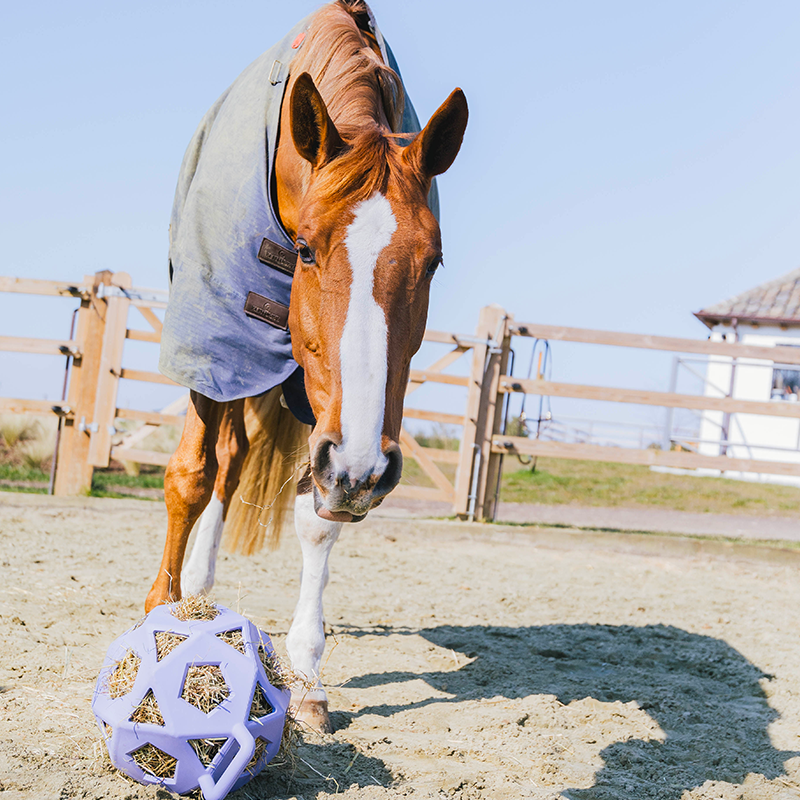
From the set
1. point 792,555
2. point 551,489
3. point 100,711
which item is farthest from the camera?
point 551,489

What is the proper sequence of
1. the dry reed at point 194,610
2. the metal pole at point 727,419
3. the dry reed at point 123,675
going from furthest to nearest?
the metal pole at point 727,419 < the dry reed at point 194,610 < the dry reed at point 123,675

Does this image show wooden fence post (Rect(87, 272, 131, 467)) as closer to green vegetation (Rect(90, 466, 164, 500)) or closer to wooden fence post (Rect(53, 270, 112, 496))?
wooden fence post (Rect(53, 270, 112, 496))

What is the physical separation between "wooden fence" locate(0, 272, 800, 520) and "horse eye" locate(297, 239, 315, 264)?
16.0ft

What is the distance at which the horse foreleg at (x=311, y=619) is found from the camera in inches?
91.4

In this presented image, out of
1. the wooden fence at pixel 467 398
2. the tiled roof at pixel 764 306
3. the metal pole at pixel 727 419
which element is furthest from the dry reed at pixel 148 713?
the tiled roof at pixel 764 306

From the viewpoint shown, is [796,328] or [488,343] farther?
[796,328]

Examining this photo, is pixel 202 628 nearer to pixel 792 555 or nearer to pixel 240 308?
pixel 240 308

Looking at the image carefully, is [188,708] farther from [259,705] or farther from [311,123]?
[311,123]

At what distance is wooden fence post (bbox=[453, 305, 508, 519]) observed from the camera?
7316 millimetres

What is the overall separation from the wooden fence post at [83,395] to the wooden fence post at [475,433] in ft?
10.8

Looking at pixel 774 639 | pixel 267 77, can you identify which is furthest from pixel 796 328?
pixel 267 77

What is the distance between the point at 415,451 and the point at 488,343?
121 cm

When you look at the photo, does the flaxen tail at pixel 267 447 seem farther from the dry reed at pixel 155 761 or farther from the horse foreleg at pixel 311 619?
the dry reed at pixel 155 761

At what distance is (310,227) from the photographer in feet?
6.61
